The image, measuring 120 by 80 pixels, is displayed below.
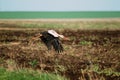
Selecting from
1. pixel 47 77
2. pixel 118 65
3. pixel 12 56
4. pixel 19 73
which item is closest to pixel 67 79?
pixel 47 77

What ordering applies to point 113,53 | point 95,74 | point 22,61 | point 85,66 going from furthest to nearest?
point 113,53
point 22,61
point 85,66
point 95,74

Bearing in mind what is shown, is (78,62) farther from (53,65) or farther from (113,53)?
(113,53)

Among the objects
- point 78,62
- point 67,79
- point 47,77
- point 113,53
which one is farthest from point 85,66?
point 113,53

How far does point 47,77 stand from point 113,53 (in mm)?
4875

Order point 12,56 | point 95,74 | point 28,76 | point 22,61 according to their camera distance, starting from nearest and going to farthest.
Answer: point 28,76 → point 95,74 → point 22,61 → point 12,56

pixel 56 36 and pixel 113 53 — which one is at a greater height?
pixel 56 36

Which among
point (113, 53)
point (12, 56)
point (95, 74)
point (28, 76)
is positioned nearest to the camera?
point (28, 76)

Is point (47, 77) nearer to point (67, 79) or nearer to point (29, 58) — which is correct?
point (67, 79)

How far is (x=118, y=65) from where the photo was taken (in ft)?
34.2

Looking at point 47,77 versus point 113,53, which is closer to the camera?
point 47,77

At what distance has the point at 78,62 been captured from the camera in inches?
419

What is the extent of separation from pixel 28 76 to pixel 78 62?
263 cm

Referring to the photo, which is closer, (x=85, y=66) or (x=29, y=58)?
(x=85, y=66)

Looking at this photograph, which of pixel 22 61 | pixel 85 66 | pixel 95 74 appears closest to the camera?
pixel 95 74
